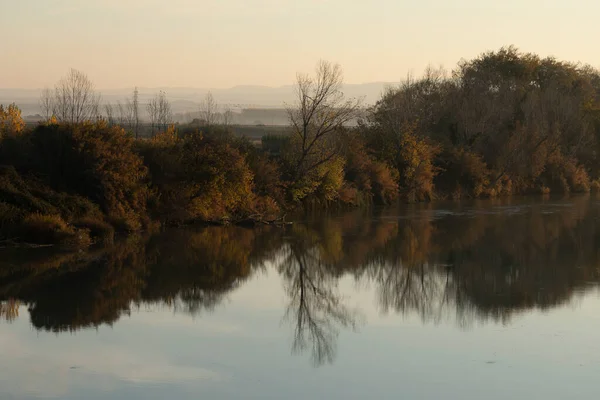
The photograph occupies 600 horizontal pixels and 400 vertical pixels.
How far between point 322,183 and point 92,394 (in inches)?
1150

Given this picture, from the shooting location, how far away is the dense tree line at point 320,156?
1117 inches

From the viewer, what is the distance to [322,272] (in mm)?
22844

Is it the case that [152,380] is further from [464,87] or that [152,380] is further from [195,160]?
[464,87]

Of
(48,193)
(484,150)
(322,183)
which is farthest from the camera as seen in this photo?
(484,150)

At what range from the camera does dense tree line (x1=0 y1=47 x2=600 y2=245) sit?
2836cm

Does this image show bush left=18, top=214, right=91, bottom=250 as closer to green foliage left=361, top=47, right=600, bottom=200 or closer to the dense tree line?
the dense tree line

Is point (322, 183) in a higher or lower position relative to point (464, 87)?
lower

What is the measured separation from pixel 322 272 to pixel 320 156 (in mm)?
17311

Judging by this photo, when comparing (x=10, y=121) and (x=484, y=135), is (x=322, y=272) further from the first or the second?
(x=484, y=135)

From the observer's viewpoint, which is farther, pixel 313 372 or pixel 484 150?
pixel 484 150

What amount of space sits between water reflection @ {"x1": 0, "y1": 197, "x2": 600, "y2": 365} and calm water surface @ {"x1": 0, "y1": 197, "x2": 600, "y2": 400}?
0.23 ft

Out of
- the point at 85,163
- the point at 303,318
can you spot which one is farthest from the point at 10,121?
the point at 303,318

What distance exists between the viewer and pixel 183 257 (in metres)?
24.3

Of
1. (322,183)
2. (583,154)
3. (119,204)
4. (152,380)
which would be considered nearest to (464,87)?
(583,154)
